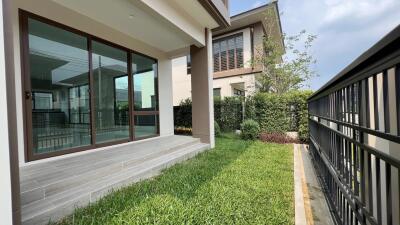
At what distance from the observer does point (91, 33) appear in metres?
4.96

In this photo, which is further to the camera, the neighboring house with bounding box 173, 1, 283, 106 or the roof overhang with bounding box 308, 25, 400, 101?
the neighboring house with bounding box 173, 1, 283, 106

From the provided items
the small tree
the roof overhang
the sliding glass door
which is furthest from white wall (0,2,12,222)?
the small tree

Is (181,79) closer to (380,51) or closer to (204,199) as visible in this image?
(204,199)

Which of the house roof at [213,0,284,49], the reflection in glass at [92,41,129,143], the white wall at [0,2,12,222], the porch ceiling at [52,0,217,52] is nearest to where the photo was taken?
the white wall at [0,2,12,222]

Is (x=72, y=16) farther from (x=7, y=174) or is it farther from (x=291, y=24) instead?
(x=291, y=24)

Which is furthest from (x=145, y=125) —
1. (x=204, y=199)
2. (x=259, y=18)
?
(x=259, y=18)

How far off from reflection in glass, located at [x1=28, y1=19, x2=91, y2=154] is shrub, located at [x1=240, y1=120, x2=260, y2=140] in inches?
214

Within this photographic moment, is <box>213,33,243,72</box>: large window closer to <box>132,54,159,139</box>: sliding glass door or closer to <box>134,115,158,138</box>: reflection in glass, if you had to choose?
<box>132,54,159,139</box>: sliding glass door

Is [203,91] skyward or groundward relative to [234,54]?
groundward

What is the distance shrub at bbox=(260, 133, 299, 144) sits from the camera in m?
7.88

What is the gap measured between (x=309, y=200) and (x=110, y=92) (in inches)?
197

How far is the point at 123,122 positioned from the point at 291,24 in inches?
426

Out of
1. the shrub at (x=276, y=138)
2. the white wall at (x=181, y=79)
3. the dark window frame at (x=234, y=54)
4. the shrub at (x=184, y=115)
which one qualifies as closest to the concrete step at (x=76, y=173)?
the shrub at (x=276, y=138)

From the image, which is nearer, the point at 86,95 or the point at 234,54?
the point at 86,95
